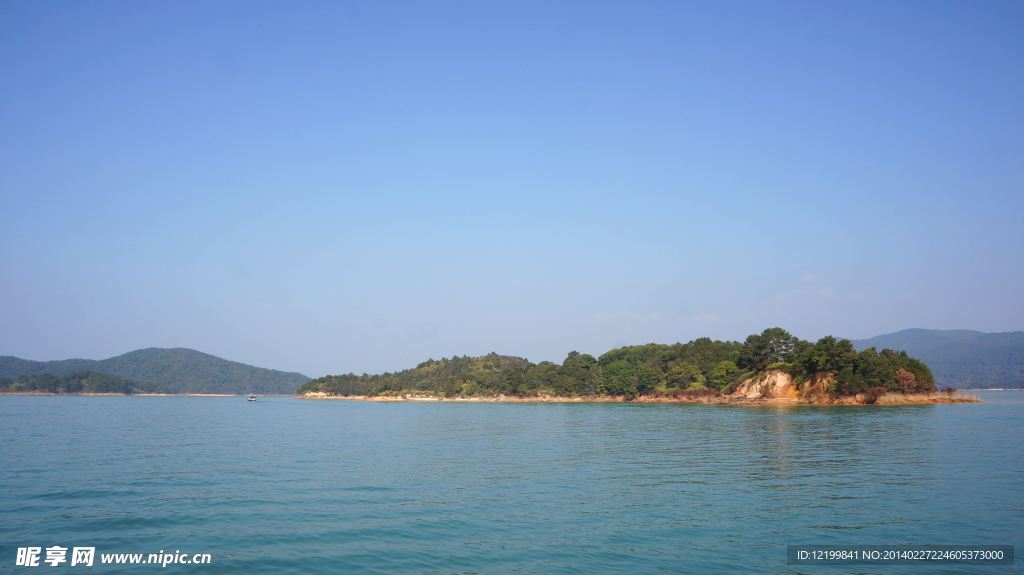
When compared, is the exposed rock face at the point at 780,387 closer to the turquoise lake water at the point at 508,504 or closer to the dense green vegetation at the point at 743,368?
the dense green vegetation at the point at 743,368

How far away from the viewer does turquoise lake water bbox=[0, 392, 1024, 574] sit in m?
14.8

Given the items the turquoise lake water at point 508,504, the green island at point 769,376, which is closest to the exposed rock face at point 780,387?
the green island at point 769,376

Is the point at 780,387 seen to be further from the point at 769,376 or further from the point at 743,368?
the point at 743,368

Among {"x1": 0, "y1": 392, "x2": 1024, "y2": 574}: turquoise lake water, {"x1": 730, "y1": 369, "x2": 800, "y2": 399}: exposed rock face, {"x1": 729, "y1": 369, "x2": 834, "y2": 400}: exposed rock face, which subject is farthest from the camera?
{"x1": 730, "y1": 369, "x2": 800, "y2": 399}: exposed rock face

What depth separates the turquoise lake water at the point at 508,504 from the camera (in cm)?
1475

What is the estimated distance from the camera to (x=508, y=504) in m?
20.5

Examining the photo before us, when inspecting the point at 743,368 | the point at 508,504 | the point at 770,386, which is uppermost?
the point at 743,368

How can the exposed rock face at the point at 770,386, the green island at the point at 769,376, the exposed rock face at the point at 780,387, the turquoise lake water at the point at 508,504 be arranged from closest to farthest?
the turquoise lake water at the point at 508,504 → the green island at the point at 769,376 → the exposed rock face at the point at 780,387 → the exposed rock face at the point at 770,386

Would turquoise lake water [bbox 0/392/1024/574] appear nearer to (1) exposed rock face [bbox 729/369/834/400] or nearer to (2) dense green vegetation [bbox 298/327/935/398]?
(2) dense green vegetation [bbox 298/327/935/398]

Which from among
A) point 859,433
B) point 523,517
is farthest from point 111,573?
point 859,433

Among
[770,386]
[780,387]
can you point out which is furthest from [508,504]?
[770,386]

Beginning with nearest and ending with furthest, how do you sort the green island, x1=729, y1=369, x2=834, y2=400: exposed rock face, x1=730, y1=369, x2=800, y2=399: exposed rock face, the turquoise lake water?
1. the turquoise lake water
2. the green island
3. x1=729, y1=369, x2=834, y2=400: exposed rock face
4. x1=730, y1=369, x2=800, y2=399: exposed rock face

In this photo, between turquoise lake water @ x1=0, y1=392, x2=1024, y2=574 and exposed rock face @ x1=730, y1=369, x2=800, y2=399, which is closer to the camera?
turquoise lake water @ x1=0, y1=392, x2=1024, y2=574

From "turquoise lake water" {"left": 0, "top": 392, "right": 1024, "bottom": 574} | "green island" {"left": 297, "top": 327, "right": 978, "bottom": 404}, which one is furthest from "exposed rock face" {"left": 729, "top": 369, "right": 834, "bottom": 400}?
"turquoise lake water" {"left": 0, "top": 392, "right": 1024, "bottom": 574}
